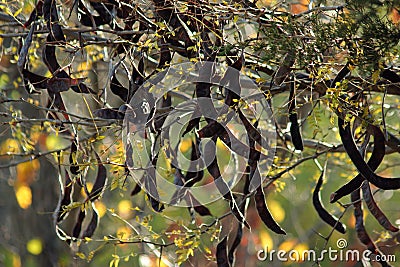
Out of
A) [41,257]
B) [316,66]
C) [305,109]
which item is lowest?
[41,257]

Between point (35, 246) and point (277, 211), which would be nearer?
point (35, 246)

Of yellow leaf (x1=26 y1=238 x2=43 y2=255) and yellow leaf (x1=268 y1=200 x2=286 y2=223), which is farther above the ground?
yellow leaf (x1=268 y1=200 x2=286 y2=223)

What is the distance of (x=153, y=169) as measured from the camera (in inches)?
61.2

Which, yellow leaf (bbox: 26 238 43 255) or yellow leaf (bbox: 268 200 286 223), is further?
yellow leaf (bbox: 268 200 286 223)

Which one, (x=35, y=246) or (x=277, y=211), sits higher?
(x=277, y=211)

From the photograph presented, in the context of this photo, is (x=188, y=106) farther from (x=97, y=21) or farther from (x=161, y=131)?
(x=97, y=21)

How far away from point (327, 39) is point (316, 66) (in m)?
0.13

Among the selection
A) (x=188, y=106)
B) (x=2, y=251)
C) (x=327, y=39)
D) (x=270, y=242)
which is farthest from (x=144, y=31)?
(x=2, y=251)

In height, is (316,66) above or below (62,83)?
above

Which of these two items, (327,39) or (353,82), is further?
(353,82)

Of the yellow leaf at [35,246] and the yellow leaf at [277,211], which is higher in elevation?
the yellow leaf at [277,211]

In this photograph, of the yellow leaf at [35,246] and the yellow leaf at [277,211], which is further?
the yellow leaf at [277,211]

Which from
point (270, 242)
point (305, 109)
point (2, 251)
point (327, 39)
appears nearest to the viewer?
point (327, 39)

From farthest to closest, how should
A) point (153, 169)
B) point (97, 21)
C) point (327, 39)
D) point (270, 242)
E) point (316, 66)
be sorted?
point (270, 242)
point (97, 21)
point (153, 169)
point (316, 66)
point (327, 39)
